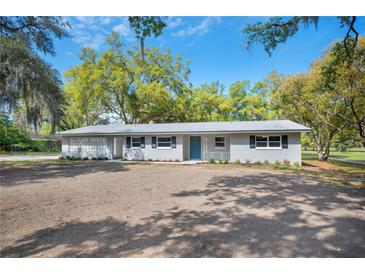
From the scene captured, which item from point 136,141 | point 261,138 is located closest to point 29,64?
point 136,141

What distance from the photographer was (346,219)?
3992 millimetres

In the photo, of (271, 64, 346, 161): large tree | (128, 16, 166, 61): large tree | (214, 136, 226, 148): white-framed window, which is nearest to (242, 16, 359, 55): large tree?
(128, 16, 166, 61): large tree

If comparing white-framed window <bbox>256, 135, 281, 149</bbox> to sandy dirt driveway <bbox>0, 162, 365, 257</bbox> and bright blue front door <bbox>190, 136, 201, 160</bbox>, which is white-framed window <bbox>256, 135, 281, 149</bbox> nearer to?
bright blue front door <bbox>190, 136, 201, 160</bbox>

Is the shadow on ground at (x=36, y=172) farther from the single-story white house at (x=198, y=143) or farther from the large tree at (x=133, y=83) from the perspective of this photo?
the large tree at (x=133, y=83)

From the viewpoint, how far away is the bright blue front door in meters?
16.8

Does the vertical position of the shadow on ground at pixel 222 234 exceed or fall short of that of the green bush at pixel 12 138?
it falls short

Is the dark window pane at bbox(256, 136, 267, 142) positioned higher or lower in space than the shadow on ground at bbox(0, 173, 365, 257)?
higher

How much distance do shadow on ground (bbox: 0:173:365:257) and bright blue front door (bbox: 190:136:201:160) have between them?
38.0 ft

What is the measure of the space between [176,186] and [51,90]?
8.16 m

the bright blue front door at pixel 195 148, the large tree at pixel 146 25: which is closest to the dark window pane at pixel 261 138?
the bright blue front door at pixel 195 148

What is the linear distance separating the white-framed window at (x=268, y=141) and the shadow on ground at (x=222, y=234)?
8.94 metres

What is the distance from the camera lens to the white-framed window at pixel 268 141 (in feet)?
45.3

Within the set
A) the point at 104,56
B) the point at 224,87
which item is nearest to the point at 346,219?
the point at 104,56

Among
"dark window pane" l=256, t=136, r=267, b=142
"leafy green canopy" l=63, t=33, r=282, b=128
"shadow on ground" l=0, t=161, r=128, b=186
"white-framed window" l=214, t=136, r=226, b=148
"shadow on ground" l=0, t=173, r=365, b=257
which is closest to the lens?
"shadow on ground" l=0, t=173, r=365, b=257
